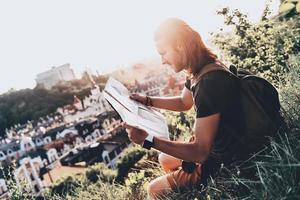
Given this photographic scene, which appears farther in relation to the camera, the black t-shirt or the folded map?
the folded map

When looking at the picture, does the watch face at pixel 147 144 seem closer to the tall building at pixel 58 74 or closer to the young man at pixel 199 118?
the young man at pixel 199 118

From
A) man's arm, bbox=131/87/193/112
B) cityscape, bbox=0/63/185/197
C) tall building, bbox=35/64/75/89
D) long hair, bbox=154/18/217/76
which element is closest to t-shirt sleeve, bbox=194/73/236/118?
long hair, bbox=154/18/217/76

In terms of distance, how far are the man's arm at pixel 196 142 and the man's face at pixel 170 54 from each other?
33 cm

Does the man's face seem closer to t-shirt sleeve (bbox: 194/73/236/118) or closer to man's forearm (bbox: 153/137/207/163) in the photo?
t-shirt sleeve (bbox: 194/73/236/118)

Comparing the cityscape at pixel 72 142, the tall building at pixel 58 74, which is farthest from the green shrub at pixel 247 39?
the tall building at pixel 58 74

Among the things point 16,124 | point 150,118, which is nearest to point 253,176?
point 150,118

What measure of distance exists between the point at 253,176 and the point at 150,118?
665mm

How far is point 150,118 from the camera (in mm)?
2090

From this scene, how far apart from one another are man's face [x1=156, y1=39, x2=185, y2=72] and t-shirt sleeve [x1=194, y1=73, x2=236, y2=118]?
0.21 metres

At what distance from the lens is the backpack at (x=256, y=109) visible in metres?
1.73

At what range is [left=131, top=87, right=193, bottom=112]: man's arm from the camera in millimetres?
2405

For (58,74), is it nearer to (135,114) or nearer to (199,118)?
(135,114)

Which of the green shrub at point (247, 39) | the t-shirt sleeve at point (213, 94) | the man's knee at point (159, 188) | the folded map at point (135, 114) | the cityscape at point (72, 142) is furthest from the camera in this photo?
the cityscape at point (72, 142)

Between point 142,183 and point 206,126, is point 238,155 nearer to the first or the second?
point 206,126
